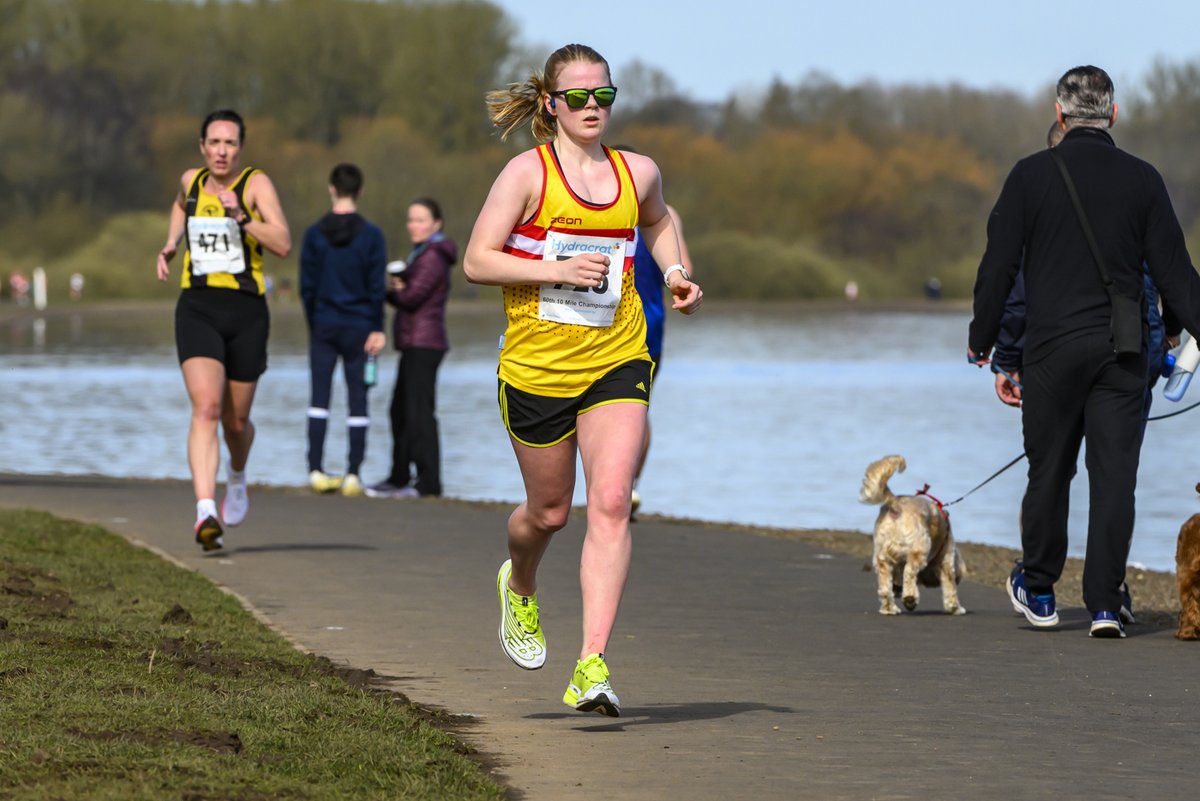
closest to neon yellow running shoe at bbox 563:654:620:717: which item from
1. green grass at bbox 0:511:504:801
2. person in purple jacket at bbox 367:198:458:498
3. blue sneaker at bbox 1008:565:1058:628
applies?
green grass at bbox 0:511:504:801

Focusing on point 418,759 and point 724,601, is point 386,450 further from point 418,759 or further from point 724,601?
point 418,759

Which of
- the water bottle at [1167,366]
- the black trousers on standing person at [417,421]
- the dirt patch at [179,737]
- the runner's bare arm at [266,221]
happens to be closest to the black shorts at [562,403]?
the dirt patch at [179,737]

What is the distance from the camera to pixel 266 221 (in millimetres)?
11148

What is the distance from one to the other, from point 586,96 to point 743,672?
2.22 metres

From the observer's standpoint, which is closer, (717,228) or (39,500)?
(39,500)

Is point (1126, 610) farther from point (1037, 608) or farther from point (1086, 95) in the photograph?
point (1086, 95)

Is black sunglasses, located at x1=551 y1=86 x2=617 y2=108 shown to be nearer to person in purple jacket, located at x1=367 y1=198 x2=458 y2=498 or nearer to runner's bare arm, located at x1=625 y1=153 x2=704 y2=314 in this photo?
runner's bare arm, located at x1=625 y1=153 x2=704 y2=314

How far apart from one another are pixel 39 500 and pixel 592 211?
8.14 metres

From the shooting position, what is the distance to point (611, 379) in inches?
269

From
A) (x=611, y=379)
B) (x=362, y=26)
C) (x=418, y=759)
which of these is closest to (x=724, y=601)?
(x=611, y=379)

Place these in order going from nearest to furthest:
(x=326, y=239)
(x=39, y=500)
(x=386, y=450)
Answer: (x=39, y=500)
(x=326, y=239)
(x=386, y=450)

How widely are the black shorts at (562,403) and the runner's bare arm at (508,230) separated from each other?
13.3 inches

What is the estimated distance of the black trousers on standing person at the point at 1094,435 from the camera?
8.71 m

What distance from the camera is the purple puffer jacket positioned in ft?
50.2
